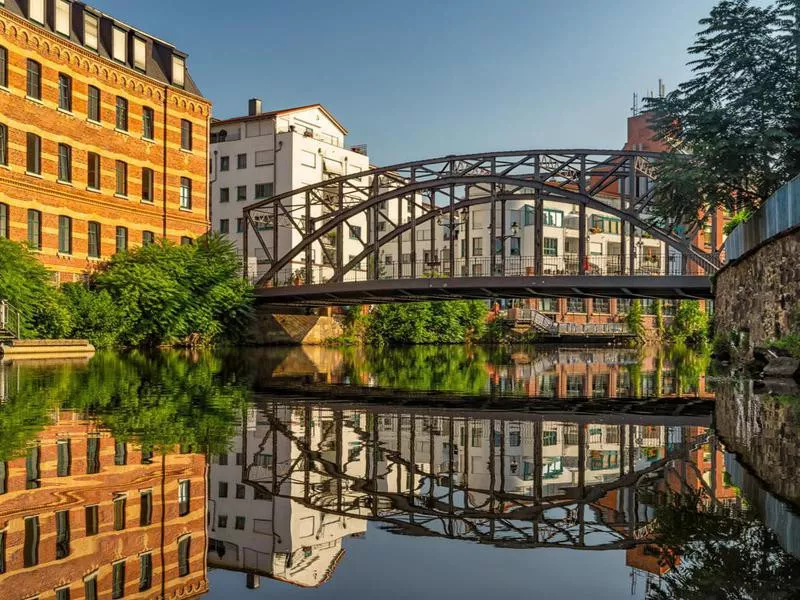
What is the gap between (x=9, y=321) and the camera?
27.8 metres

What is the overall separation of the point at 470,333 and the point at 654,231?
27.7m

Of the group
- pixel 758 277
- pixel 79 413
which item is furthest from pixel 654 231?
pixel 79 413

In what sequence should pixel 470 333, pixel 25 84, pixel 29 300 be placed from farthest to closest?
pixel 470 333
pixel 25 84
pixel 29 300

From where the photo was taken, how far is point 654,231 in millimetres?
32969

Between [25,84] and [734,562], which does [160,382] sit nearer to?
[734,562]

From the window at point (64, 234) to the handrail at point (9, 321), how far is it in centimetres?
731

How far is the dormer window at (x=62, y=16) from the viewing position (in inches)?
1364

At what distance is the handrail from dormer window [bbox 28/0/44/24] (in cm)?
1240

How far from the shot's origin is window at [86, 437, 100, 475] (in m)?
6.03

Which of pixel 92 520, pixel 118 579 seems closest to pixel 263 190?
pixel 92 520

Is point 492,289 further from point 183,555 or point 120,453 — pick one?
point 183,555

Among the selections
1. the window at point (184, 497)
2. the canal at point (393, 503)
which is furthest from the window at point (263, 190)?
the window at point (184, 497)

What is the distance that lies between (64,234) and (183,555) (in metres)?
33.8

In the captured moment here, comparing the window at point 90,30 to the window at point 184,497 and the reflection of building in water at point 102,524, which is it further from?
the window at point 184,497
